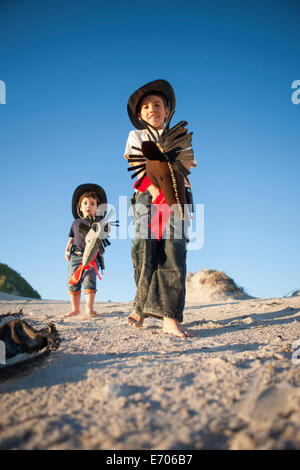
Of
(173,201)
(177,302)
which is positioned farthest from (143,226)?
(177,302)

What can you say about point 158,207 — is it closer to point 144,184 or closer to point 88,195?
point 144,184

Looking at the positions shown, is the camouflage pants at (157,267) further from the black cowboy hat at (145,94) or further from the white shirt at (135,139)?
the black cowboy hat at (145,94)

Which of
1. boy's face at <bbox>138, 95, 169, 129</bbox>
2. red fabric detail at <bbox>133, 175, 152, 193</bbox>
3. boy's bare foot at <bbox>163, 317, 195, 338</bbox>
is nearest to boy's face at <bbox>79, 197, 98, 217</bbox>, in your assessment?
boy's face at <bbox>138, 95, 169, 129</bbox>

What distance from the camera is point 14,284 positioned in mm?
12383

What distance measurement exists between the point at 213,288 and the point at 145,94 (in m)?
7.41

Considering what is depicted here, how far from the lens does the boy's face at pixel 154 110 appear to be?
10.6ft

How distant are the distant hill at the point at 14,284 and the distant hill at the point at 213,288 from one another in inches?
282

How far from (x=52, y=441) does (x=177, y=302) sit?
200cm

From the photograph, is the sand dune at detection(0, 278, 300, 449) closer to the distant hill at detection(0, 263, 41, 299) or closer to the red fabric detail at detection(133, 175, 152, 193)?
the red fabric detail at detection(133, 175, 152, 193)

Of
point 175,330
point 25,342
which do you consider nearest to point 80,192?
point 175,330

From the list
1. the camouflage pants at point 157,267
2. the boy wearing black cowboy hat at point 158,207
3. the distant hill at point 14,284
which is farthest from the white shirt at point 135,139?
the distant hill at point 14,284

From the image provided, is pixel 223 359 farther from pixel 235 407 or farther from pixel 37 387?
pixel 37 387

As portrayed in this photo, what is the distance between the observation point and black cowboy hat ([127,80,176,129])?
3258 millimetres
